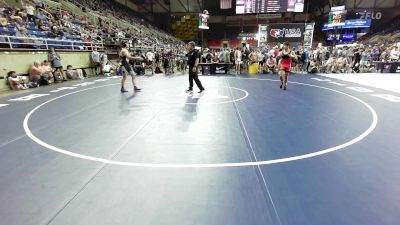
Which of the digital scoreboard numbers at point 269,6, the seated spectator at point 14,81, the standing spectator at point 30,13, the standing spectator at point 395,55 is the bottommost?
the seated spectator at point 14,81

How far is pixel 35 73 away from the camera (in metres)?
11.0

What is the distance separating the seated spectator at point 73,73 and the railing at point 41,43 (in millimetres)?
1396

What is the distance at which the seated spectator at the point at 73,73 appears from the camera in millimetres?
13258

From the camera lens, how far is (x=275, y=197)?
250cm

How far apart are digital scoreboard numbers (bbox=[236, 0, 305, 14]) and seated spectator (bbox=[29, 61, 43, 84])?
2057cm

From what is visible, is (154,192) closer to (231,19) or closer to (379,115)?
(379,115)

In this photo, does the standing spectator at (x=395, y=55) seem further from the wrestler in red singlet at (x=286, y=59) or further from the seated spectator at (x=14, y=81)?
the seated spectator at (x=14, y=81)

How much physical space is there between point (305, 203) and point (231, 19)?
150 ft

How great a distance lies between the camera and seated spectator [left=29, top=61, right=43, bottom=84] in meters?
10.8

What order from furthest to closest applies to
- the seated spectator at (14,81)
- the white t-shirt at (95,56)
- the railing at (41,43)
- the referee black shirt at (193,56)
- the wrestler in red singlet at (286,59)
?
the white t-shirt at (95,56) → the railing at (41,43) → the seated spectator at (14,81) → the wrestler in red singlet at (286,59) → the referee black shirt at (193,56)

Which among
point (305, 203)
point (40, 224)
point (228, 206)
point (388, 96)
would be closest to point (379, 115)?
point (388, 96)

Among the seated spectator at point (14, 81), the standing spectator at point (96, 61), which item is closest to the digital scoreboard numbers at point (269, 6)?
the standing spectator at point (96, 61)

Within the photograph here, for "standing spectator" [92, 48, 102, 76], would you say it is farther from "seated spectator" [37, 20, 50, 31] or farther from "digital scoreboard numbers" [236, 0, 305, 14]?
"digital scoreboard numbers" [236, 0, 305, 14]

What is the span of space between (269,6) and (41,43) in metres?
20.8
